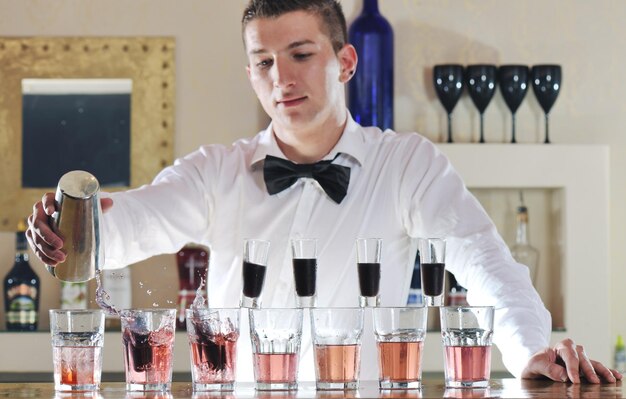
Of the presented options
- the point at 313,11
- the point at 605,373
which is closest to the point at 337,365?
the point at 605,373

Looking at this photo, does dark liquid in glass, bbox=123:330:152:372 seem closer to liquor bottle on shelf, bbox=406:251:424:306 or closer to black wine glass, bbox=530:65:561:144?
liquor bottle on shelf, bbox=406:251:424:306

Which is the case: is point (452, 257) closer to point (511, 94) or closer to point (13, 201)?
point (511, 94)

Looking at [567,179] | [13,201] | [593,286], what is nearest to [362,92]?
[567,179]

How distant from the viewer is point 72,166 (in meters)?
4.03

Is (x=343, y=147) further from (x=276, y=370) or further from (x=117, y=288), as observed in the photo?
(x=117, y=288)

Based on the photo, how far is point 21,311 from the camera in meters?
3.88

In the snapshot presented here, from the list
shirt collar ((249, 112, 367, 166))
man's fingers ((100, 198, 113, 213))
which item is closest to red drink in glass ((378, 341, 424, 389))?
man's fingers ((100, 198, 113, 213))

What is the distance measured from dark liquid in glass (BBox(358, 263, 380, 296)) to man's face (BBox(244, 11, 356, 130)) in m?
0.72

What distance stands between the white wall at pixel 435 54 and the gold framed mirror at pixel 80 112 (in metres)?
0.05

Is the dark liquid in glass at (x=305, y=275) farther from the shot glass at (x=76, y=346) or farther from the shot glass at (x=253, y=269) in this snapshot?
the shot glass at (x=76, y=346)

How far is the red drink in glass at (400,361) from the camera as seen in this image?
5.37 ft

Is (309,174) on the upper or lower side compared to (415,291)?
upper

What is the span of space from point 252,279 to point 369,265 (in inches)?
7.8

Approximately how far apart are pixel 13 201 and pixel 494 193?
1729 mm
